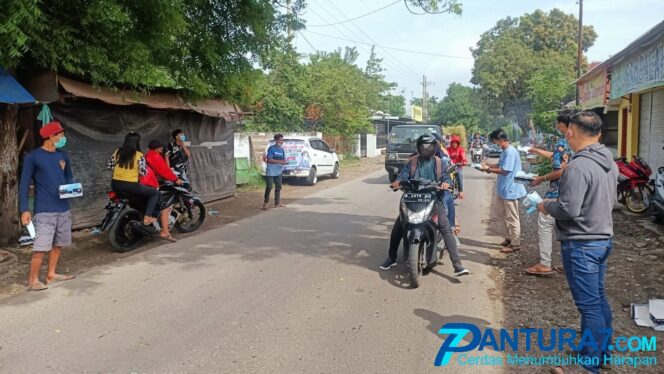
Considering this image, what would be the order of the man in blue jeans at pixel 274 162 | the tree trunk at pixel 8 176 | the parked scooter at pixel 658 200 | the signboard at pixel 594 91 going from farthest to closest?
the signboard at pixel 594 91 → the man in blue jeans at pixel 274 162 → the parked scooter at pixel 658 200 → the tree trunk at pixel 8 176

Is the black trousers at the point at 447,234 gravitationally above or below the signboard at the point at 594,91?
below

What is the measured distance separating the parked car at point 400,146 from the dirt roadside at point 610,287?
841cm

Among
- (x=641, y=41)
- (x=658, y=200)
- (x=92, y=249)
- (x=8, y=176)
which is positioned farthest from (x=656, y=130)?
(x=8, y=176)

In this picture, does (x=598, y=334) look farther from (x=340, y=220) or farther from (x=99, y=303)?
(x=340, y=220)

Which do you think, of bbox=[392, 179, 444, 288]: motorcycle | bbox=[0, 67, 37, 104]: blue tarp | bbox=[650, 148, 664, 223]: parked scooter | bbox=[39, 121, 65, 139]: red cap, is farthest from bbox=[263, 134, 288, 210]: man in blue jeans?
bbox=[650, 148, 664, 223]: parked scooter

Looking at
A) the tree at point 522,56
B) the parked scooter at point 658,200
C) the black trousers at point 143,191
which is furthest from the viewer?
the tree at point 522,56

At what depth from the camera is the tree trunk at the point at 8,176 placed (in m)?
7.48

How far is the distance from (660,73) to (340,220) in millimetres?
6060

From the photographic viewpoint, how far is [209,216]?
1108 centimetres

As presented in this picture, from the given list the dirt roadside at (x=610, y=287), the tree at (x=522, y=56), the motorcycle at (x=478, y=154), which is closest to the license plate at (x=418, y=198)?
the dirt roadside at (x=610, y=287)

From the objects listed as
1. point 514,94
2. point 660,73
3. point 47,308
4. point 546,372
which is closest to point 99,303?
point 47,308

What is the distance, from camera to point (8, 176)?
7598 mm

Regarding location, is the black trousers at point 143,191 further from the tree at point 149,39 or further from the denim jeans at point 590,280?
the denim jeans at point 590,280

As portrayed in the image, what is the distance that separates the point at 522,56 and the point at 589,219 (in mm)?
42984
